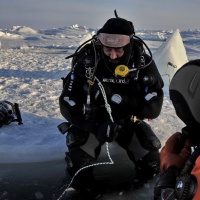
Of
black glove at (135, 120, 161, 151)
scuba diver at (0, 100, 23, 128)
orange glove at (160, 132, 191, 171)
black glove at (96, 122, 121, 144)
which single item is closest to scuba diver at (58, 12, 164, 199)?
black glove at (135, 120, 161, 151)

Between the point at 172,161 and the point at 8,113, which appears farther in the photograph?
the point at 8,113

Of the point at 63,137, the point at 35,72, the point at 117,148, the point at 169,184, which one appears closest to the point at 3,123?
the point at 63,137

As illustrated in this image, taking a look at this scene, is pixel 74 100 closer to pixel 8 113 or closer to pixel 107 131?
pixel 107 131

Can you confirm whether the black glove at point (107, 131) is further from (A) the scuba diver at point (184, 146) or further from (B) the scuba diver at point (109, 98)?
(A) the scuba diver at point (184, 146)

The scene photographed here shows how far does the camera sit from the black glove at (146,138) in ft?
11.6

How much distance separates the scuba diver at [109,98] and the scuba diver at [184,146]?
1310mm

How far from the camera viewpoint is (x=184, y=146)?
2.02 meters

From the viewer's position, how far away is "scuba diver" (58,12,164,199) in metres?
3.34

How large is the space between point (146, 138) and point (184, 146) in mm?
1537

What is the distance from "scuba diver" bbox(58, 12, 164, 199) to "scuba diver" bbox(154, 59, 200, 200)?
4.30ft

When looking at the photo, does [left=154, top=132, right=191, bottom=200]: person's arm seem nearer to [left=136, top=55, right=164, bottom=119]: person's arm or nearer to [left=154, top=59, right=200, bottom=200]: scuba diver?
[left=154, top=59, right=200, bottom=200]: scuba diver

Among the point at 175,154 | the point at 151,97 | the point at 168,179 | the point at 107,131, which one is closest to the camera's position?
the point at 168,179

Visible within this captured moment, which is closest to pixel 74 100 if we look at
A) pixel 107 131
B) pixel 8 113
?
pixel 107 131

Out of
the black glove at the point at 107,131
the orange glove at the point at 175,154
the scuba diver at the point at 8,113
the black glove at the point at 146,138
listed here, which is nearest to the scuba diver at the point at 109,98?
the black glove at the point at 146,138
